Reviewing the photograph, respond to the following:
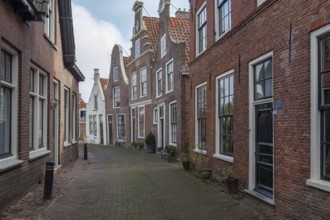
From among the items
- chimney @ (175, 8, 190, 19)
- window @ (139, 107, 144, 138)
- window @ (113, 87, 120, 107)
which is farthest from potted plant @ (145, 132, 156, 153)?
window @ (113, 87, 120, 107)

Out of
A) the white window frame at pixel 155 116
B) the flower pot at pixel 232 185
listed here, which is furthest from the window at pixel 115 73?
the flower pot at pixel 232 185

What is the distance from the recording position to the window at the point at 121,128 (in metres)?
33.3

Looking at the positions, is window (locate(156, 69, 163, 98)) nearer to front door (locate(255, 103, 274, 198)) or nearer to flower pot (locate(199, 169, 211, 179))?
flower pot (locate(199, 169, 211, 179))

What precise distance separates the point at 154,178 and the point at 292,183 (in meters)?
6.33

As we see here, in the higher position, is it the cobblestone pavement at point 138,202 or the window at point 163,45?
the window at point 163,45

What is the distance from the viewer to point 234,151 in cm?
1029

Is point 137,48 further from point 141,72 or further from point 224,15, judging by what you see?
point 224,15

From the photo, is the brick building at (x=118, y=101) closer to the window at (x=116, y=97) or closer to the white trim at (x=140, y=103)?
the window at (x=116, y=97)

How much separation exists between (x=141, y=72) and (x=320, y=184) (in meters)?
22.9

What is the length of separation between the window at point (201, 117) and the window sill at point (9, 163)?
673 cm

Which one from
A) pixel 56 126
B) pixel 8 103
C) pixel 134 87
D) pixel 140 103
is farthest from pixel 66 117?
pixel 134 87

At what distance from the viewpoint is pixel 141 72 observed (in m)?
28.5

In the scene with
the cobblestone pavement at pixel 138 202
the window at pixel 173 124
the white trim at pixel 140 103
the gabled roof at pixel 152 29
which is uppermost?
the gabled roof at pixel 152 29

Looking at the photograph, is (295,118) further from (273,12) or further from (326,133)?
(273,12)
